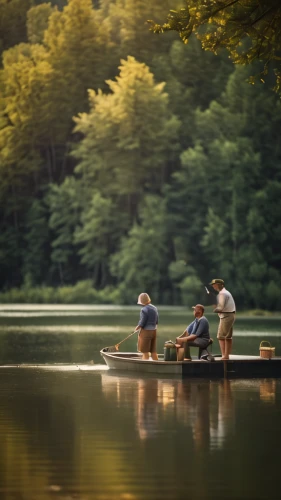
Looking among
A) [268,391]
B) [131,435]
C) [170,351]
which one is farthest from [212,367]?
[131,435]

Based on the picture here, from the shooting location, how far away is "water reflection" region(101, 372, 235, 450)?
17.4 meters

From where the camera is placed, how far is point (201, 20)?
23.0 m

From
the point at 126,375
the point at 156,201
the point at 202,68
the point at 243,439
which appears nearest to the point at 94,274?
the point at 156,201

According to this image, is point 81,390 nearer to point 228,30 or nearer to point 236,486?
point 228,30

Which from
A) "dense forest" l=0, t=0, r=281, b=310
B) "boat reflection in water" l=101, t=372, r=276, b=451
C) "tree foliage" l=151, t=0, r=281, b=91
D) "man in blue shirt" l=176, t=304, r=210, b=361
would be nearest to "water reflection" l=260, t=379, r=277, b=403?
"boat reflection in water" l=101, t=372, r=276, b=451

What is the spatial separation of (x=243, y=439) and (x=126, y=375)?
34.0 feet

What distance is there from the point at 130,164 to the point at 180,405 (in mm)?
69249

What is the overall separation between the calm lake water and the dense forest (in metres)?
48.4

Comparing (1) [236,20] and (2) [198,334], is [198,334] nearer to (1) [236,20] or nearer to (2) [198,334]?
(2) [198,334]

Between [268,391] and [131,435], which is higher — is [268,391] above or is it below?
above

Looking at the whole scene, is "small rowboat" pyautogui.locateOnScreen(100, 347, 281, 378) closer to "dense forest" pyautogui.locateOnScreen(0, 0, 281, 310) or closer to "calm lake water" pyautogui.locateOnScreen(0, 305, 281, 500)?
"calm lake water" pyautogui.locateOnScreen(0, 305, 281, 500)

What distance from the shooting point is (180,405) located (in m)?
20.9

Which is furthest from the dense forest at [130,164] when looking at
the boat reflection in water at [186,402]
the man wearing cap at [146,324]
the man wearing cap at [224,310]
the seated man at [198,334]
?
→ the boat reflection in water at [186,402]

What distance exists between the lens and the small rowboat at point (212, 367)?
84.6 feet
